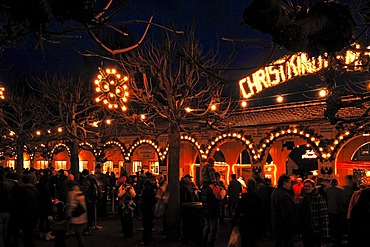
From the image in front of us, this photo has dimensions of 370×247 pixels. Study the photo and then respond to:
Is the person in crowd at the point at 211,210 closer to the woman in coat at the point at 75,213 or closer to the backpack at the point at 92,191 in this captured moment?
the woman in coat at the point at 75,213

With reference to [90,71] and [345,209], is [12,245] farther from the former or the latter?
[90,71]

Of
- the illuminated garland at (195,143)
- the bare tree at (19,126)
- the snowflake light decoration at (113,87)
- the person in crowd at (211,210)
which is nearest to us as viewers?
the person in crowd at (211,210)

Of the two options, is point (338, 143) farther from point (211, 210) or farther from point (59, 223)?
point (59, 223)

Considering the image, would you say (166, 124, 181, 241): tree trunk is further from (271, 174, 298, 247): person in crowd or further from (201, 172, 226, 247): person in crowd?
(271, 174, 298, 247): person in crowd

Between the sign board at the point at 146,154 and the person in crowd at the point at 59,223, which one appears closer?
the person in crowd at the point at 59,223

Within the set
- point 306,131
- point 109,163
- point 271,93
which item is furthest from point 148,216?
point 109,163

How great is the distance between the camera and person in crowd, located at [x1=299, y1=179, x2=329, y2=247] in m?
8.91

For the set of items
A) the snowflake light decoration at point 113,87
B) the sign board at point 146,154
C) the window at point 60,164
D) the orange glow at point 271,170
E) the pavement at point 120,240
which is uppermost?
the snowflake light decoration at point 113,87

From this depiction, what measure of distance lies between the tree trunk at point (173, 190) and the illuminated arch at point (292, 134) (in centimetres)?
810

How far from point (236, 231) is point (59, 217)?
12.8ft

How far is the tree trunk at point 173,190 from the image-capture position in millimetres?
12391

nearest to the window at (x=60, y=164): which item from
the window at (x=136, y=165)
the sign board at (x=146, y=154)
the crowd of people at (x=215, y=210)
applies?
the window at (x=136, y=165)

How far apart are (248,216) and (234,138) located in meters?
13.7

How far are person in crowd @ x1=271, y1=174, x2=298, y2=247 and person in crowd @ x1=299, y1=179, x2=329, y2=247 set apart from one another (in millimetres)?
800
